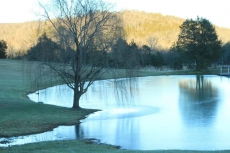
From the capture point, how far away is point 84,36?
2014 centimetres

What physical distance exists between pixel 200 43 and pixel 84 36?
53987mm

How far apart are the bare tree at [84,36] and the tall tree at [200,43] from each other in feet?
168

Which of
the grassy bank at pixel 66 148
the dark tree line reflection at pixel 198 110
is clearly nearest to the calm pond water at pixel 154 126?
the dark tree line reflection at pixel 198 110

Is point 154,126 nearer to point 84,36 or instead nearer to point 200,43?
point 84,36

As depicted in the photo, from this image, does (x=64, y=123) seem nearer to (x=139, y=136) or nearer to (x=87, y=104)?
(x=139, y=136)

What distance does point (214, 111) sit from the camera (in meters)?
21.7

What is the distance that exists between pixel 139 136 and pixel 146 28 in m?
188

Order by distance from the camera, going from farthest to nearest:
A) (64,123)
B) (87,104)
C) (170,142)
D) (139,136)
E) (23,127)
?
(87,104) → (64,123) → (23,127) → (139,136) → (170,142)

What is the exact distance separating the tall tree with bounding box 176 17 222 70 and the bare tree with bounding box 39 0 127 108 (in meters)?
51.3

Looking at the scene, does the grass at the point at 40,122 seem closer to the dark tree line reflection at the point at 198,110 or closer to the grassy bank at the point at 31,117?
the grassy bank at the point at 31,117

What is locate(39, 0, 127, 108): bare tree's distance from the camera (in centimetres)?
2027

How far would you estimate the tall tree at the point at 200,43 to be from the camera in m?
69.6

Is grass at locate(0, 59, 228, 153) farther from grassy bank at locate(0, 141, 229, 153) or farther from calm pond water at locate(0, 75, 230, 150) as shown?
calm pond water at locate(0, 75, 230, 150)

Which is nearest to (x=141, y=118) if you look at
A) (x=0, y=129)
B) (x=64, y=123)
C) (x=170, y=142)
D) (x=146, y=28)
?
(x=64, y=123)
